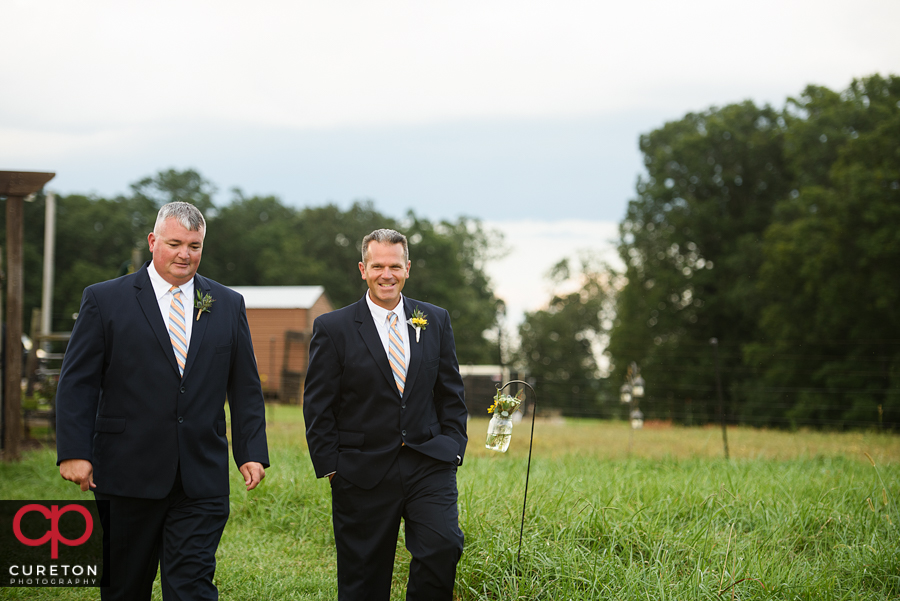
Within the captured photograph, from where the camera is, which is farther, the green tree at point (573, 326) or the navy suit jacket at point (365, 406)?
the green tree at point (573, 326)

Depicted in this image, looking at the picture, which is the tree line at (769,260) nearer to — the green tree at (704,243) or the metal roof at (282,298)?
the green tree at (704,243)

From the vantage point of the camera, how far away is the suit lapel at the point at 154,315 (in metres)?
3.29

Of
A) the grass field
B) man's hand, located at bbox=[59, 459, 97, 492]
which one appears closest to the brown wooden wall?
the grass field

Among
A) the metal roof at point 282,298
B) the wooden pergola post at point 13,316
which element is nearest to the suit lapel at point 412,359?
the wooden pergola post at point 13,316

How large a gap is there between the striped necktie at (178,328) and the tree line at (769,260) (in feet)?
Answer: 62.6

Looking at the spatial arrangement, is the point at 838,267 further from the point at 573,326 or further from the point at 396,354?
the point at 573,326

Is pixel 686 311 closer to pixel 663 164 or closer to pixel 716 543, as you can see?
pixel 663 164

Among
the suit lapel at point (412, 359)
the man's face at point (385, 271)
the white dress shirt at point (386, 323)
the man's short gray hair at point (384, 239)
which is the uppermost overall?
the man's short gray hair at point (384, 239)

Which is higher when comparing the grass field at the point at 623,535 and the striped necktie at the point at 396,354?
the striped necktie at the point at 396,354

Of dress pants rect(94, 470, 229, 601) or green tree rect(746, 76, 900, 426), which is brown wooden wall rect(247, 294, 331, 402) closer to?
green tree rect(746, 76, 900, 426)

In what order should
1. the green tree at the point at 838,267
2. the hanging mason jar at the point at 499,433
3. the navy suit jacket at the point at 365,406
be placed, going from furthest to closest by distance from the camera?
the green tree at the point at 838,267 < the hanging mason jar at the point at 499,433 < the navy suit jacket at the point at 365,406

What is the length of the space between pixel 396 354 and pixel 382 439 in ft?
1.35

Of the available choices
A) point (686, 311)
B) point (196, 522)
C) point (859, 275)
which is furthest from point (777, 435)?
point (686, 311)

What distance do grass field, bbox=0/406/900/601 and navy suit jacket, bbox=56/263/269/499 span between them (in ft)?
6.13
